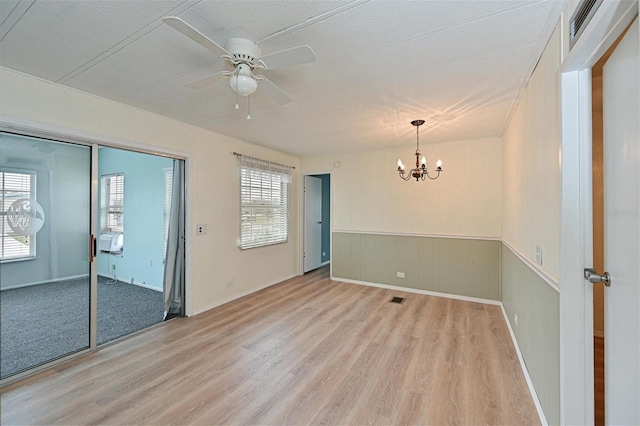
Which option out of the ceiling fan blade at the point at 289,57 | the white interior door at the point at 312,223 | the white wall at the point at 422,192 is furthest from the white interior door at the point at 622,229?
the white interior door at the point at 312,223

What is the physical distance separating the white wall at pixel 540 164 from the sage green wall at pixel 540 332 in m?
0.16

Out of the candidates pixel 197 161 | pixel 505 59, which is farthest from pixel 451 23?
pixel 197 161

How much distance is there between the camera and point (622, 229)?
1167 millimetres

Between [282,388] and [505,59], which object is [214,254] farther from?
[505,59]

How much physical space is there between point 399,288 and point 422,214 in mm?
1302

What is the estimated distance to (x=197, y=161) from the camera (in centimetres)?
356

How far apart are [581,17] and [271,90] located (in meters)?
1.74

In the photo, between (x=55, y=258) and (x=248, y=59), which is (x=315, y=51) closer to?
(x=248, y=59)

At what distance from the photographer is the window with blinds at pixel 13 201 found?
2119 mm

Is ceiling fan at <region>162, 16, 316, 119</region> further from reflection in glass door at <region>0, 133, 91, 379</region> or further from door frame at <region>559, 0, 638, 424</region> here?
reflection in glass door at <region>0, 133, 91, 379</region>

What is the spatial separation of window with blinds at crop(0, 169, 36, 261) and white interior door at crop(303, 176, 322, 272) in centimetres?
391

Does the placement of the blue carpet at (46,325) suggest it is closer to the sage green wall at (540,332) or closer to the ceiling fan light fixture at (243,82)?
the ceiling fan light fixture at (243,82)

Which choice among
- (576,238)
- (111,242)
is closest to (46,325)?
(111,242)

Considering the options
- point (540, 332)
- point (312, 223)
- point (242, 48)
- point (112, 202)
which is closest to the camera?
point (242, 48)
